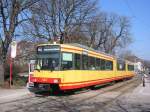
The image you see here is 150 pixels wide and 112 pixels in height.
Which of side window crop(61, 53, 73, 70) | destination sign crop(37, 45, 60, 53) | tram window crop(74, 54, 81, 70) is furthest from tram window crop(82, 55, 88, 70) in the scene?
destination sign crop(37, 45, 60, 53)

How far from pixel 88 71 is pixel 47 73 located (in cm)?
464

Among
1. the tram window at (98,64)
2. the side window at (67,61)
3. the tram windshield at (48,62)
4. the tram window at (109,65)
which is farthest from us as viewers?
the tram window at (109,65)

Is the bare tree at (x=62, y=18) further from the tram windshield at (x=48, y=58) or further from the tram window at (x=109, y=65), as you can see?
the tram windshield at (x=48, y=58)

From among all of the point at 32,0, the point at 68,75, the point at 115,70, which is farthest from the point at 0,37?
the point at 115,70

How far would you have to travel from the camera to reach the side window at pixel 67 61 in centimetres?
2070

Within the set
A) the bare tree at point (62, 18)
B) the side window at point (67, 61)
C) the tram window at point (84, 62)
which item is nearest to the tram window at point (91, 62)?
the tram window at point (84, 62)

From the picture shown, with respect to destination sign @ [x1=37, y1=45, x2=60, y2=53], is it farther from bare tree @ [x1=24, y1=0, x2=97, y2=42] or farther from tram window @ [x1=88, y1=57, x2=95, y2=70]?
bare tree @ [x1=24, y1=0, x2=97, y2=42]

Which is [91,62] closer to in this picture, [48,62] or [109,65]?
[48,62]

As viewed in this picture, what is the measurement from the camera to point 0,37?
25969 mm

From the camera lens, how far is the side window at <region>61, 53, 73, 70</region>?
20.7m

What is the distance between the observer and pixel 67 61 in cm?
2106

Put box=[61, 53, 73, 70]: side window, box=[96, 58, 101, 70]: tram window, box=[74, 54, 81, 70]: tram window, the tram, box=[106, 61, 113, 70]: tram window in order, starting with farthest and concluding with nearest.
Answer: box=[106, 61, 113, 70]: tram window → box=[96, 58, 101, 70]: tram window → box=[74, 54, 81, 70]: tram window → box=[61, 53, 73, 70]: side window → the tram

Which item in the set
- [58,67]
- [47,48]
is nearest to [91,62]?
[47,48]

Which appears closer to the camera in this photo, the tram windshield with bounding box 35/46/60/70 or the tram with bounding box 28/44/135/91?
the tram with bounding box 28/44/135/91
